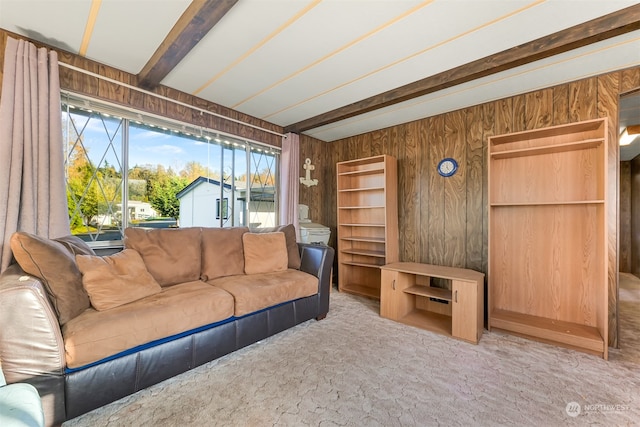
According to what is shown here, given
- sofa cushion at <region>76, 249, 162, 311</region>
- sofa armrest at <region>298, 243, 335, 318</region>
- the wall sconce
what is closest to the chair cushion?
sofa cushion at <region>76, 249, 162, 311</region>

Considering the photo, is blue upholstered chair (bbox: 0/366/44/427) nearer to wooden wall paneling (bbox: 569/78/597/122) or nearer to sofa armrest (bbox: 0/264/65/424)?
sofa armrest (bbox: 0/264/65/424)

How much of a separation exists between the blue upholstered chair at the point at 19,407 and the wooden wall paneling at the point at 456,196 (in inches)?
130

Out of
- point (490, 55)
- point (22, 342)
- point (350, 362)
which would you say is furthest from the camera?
point (490, 55)

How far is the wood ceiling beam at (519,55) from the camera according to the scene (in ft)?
5.33

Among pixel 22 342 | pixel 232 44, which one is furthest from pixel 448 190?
pixel 22 342

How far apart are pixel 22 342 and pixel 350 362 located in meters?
1.82

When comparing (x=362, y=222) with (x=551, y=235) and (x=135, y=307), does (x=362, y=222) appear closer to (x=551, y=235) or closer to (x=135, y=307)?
(x=551, y=235)

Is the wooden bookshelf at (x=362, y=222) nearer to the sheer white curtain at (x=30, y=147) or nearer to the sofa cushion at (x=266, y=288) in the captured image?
the sofa cushion at (x=266, y=288)

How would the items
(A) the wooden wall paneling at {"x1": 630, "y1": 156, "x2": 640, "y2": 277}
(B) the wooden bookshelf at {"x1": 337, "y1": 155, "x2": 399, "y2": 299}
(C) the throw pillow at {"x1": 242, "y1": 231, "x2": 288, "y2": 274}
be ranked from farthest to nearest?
(A) the wooden wall paneling at {"x1": 630, "y1": 156, "x2": 640, "y2": 277} < (B) the wooden bookshelf at {"x1": 337, "y1": 155, "x2": 399, "y2": 299} < (C) the throw pillow at {"x1": 242, "y1": 231, "x2": 288, "y2": 274}

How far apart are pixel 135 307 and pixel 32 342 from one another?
0.45 meters

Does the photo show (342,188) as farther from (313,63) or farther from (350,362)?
(350,362)

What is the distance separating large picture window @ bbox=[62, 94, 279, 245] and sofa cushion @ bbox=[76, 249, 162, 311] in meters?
0.79

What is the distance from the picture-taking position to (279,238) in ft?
9.11

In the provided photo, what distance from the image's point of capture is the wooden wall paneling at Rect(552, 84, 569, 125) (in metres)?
2.38
